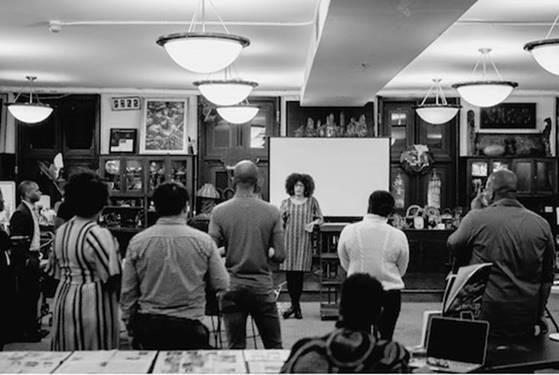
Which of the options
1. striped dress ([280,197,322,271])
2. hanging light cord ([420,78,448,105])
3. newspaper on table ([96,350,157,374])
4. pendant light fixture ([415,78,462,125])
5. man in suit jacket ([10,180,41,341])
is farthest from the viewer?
hanging light cord ([420,78,448,105])

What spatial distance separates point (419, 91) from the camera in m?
13.2

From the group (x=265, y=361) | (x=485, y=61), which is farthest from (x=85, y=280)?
(x=485, y=61)

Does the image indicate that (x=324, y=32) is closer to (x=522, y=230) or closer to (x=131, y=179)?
(x=522, y=230)

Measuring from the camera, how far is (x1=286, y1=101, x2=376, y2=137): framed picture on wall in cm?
1270

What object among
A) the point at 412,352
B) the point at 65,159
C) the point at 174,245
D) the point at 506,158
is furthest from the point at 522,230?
the point at 65,159

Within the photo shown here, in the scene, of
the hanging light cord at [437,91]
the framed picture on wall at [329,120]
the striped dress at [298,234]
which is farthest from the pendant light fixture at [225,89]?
the hanging light cord at [437,91]

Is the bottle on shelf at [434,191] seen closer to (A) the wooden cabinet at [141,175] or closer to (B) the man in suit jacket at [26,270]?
(A) the wooden cabinet at [141,175]

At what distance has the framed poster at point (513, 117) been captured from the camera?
13.3m

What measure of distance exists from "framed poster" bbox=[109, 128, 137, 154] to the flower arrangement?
14.4ft

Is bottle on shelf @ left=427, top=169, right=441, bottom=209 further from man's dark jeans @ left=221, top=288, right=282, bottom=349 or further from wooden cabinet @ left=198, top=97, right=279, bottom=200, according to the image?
man's dark jeans @ left=221, top=288, right=282, bottom=349

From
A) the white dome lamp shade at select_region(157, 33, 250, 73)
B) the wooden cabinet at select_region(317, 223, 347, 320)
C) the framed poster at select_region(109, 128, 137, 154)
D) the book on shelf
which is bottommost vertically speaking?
the wooden cabinet at select_region(317, 223, 347, 320)

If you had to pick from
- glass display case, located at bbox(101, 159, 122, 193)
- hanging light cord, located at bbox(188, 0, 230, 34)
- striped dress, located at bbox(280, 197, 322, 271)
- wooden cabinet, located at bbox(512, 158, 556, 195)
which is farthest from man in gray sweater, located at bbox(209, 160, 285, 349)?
wooden cabinet, located at bbox(512, 158, 556, 195)

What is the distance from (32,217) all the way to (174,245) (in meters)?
4.02

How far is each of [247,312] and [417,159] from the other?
8720 millimetres
